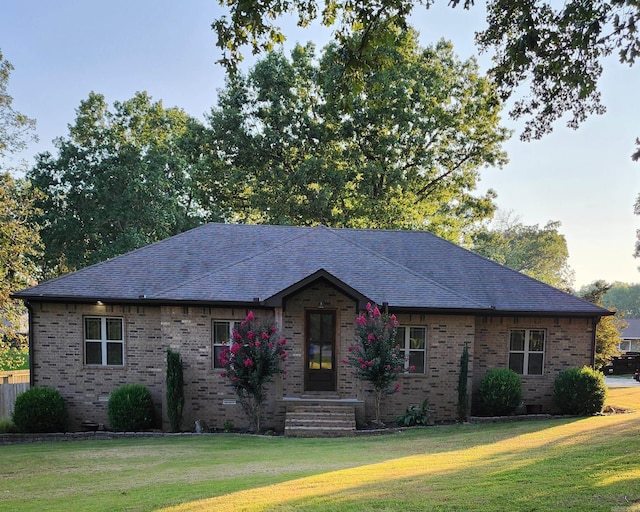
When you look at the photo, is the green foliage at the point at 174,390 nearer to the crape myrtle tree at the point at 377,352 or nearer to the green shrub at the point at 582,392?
the crape myrtle tree at the point at 377,352

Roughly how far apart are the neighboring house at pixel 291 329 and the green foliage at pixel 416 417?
41 cm

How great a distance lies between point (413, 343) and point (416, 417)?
2219 mm

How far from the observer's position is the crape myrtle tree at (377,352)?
38.3ft

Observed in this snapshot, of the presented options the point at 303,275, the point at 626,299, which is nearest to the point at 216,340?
the point at 303,275

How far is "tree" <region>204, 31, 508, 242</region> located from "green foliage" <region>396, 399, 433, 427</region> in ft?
44.1

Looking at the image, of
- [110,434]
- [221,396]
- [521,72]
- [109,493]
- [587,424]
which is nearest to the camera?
[109,493]

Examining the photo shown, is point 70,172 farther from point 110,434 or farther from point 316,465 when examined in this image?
point 316,465

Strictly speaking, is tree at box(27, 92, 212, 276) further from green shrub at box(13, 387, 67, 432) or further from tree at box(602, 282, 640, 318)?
tree at box(602, 282, 640, 318)

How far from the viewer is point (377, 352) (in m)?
11.8

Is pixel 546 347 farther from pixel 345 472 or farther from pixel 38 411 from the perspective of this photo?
pixel 38 411

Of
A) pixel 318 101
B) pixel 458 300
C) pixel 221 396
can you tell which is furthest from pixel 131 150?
pixel 458 300

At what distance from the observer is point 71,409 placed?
43.3 ft

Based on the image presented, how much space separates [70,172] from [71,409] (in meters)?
20.7

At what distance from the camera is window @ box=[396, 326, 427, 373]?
13438 millimetres
